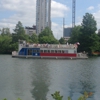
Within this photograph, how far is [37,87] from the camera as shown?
2136 centimetres

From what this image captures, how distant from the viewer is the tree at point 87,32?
263ft

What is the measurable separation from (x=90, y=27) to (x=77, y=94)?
6523 cm

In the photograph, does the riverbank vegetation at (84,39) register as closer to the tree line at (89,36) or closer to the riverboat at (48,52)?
the tree line at (89,36)

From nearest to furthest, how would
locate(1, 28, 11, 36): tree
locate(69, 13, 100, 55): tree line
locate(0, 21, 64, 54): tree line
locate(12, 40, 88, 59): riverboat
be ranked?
locate(12, 40, 88, 59): riverboat → locate(69, 13, 100, 55): tree line → locate(0, 21, 64, 54): tree line → locate(1, 28, 11, 36): tree

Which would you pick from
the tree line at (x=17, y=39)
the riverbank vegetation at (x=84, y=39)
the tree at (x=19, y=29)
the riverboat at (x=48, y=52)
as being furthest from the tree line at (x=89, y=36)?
the tree at (x=19, y=29)

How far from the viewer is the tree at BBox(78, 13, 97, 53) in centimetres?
8019

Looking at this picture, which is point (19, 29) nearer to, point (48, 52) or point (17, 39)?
point (17, 39)

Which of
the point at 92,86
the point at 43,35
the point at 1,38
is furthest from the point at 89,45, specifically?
the point at 92,86

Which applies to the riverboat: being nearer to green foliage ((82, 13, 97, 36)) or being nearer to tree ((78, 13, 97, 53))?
tree ((78, 13, 97, 53))

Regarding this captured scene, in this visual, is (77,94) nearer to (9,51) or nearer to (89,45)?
(89,45)

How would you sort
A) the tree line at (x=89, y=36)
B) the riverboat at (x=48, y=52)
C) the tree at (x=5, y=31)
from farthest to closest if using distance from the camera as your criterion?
the tree at (x=5, y=31) < the tree line at (x=89, y=36) < the riverboat at (x=48, y=52)

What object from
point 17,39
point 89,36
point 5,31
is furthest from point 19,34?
point 89,36

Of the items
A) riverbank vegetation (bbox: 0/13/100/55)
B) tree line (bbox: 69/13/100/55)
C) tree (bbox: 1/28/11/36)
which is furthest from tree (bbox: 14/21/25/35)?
tree line (bbox: 69/13/100/55)

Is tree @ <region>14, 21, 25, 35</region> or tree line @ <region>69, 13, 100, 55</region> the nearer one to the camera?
tree line @ <region>69, 13, 100, 55</region>
